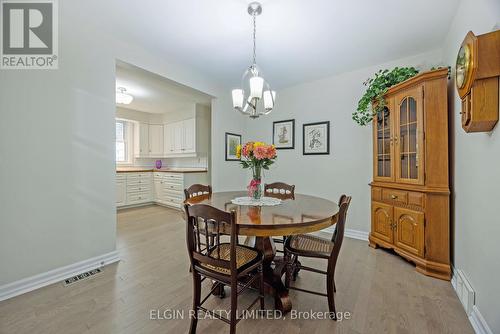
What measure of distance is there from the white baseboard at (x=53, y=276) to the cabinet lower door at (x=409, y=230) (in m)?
3.18

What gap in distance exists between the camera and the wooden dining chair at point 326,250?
57.1 inches

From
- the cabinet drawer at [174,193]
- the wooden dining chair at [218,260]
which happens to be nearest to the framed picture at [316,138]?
the wooden dining chair at [218,260]

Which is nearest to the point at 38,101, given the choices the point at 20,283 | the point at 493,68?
the point at 20,283

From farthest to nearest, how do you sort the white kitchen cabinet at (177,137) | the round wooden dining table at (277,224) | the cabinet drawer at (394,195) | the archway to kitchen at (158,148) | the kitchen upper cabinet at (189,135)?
the white kitchen cabinet at (177,137) < the kitchen upper cabinet at (189,135) < the archway to kitchen at (158,148) < the cabinet drawer at (394,195) < the round wooden dining table at (277,224)

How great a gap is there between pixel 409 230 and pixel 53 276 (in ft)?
11.6

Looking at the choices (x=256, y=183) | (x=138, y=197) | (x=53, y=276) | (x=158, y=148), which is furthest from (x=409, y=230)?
(x=158, y=148)

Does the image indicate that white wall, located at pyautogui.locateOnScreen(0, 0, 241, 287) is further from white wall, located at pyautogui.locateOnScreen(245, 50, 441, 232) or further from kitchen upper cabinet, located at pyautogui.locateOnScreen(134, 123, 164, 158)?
kitchen upper cabinet, located at pyautogui.locateOnScreen(134, 123, 164, 158)

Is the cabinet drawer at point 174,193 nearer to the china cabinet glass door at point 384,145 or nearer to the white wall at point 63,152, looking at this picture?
the white wall at point 63,152

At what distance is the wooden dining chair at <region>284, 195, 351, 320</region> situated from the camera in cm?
145

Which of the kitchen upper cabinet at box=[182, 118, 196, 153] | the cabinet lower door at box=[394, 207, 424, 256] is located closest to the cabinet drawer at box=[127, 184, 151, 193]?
the kitchen upper cabinet at box=[182, 118, 196, 153]

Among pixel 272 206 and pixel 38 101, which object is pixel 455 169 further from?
pixel 38 101

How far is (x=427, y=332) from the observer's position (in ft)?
4.41

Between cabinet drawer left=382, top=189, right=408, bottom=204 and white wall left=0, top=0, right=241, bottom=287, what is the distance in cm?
322

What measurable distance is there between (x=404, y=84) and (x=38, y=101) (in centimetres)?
359
